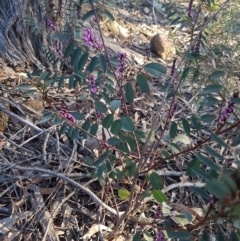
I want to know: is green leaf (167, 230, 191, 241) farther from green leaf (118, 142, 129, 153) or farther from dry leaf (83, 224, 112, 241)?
dry leaf (83, 224, 112, 241)

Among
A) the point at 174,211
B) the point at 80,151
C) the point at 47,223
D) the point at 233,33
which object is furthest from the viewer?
the point at 233,33

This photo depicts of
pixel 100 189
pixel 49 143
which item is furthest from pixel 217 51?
pixel 49 143

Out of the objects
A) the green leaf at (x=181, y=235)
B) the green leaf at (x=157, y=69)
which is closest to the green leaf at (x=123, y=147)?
the green leaf at (x=157, y=69)

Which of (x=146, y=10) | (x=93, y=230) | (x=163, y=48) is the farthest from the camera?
(x=146, y=10)

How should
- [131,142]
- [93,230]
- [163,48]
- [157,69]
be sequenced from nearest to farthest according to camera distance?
[157,69], [131,142], [93,230], [163,48]

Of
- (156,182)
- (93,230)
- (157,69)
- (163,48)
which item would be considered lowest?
(93,230)

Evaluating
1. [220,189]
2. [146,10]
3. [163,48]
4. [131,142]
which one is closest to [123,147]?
[131,142]

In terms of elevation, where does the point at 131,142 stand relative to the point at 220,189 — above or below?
below

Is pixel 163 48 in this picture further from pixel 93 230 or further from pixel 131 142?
pixel 131 142

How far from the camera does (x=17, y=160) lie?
1903 mm

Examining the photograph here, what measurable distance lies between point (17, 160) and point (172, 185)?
653 mm

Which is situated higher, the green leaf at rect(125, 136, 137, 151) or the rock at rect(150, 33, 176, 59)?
the green leaf at rect(125, 136, 137, 151)

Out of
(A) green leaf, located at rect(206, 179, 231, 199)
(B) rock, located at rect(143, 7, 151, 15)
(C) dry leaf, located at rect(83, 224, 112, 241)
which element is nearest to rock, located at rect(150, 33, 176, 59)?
(B) rock, located at rect(143, 7, 151, 15)

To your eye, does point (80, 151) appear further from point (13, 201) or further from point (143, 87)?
point (143, 87)
